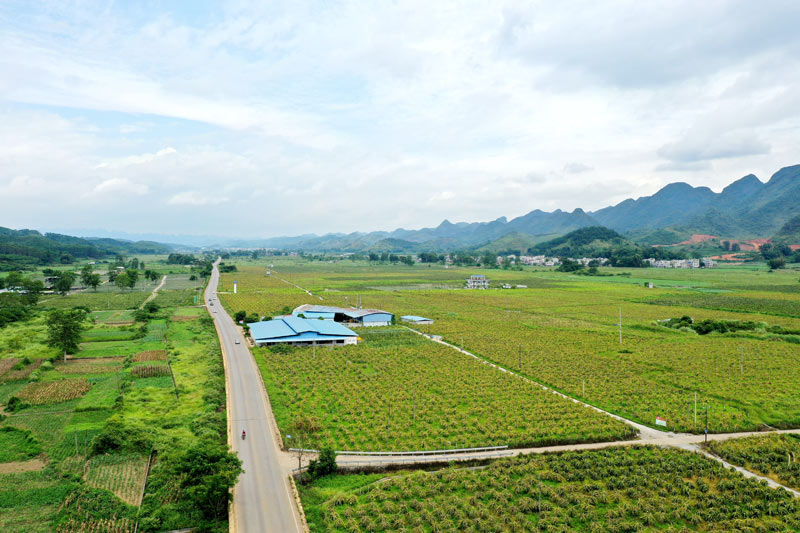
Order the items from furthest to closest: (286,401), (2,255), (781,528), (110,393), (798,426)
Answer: (2,255) < (110,393) < (286,401) < (798,426) < (781,528)

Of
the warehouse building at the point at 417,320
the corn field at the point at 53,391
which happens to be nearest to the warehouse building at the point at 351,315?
the warehouse building at the point at 417,320

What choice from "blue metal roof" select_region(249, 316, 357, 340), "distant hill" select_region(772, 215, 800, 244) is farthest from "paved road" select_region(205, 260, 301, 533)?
"distant hill" select_region(772, 215, 800, 244)

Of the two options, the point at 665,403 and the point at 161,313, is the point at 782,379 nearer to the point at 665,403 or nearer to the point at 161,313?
the point at 665,403

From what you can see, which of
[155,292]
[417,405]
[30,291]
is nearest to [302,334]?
[417,405]

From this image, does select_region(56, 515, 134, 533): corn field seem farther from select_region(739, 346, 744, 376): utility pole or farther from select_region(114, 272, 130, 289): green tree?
select_region(114, 272, 130, 289): green tree

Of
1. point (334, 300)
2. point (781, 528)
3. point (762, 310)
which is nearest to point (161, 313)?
point (334, 300)
